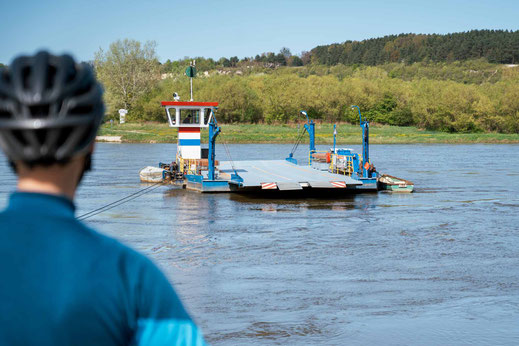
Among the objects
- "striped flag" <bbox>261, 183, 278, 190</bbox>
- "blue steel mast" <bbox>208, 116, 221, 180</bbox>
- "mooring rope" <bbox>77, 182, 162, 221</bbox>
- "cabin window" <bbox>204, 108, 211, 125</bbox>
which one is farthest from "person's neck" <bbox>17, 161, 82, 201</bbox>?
"cabin window" <bbox>204, 108, 211, 125</bbox>

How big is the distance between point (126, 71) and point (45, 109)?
4480 inches

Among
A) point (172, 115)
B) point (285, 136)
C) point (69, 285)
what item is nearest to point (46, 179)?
point (69, 285)

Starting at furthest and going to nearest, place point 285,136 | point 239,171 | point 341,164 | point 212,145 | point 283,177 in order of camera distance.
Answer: point 285,136, point 341,164, point 239,171, point 283,177, point 212,145

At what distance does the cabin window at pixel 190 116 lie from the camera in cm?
3416

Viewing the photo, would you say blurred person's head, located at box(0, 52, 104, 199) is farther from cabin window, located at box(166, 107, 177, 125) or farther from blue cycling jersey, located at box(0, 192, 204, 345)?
cabin window, located at box(166, 107, 177, 125)

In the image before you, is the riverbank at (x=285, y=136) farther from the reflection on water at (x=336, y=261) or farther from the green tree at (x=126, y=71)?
the reflection on water at (x=336, y=261)

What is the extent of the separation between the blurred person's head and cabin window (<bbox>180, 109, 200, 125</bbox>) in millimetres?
32660

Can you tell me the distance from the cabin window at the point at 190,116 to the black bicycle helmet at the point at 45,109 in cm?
3269

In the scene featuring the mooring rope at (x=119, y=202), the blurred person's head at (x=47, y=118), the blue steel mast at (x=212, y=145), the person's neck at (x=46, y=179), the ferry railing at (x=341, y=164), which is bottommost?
the mooring rope at (x=119, y=202)

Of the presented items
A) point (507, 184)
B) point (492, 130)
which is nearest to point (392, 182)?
point (507, 184)

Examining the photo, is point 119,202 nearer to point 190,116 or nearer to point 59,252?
point 190,116

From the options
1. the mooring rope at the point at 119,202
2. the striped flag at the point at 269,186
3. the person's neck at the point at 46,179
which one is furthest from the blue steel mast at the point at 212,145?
the person's neck at the point at 46,179

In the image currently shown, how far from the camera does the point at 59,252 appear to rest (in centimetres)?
154

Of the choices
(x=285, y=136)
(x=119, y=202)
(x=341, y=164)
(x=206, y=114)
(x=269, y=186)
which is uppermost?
(x=206, y=114)
